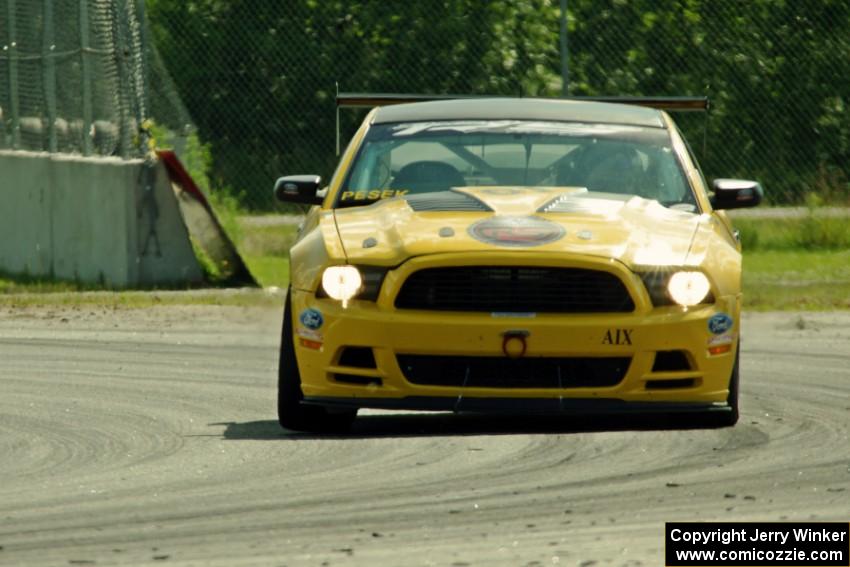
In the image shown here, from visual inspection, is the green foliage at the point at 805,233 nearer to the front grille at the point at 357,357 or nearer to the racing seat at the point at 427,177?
the racing seat at the point at 427,177

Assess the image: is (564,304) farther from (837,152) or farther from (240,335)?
(837,152)

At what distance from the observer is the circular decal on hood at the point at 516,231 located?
8625mm

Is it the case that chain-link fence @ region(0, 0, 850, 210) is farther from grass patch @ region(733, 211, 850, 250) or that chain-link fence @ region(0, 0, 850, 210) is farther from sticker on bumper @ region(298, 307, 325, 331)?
sticker on bumper @ region(298, 307, 325, 331)

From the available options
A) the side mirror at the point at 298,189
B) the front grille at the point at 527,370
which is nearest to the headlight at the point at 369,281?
the front grille at the point at 527,370

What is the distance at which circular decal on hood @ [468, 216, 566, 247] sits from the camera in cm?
862

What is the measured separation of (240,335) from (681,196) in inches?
211

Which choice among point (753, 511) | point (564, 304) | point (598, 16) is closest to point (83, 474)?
point (564, 304)

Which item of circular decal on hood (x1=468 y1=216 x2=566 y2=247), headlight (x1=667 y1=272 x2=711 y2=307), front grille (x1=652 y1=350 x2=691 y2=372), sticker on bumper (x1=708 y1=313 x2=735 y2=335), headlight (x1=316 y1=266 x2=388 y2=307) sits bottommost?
front grille (x1=652 y1=350 x2=691 y2=372)

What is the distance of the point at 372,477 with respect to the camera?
25.6 feet

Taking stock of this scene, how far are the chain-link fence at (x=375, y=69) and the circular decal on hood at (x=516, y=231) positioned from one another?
8.99 m

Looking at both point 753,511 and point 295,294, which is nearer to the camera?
point 753,511

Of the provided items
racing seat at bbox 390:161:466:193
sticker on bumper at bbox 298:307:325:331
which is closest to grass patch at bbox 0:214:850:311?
racing seat at bbox 390:161:466:193

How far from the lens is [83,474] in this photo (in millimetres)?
8078

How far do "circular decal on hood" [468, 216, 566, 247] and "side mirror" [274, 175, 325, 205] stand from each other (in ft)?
4.35
